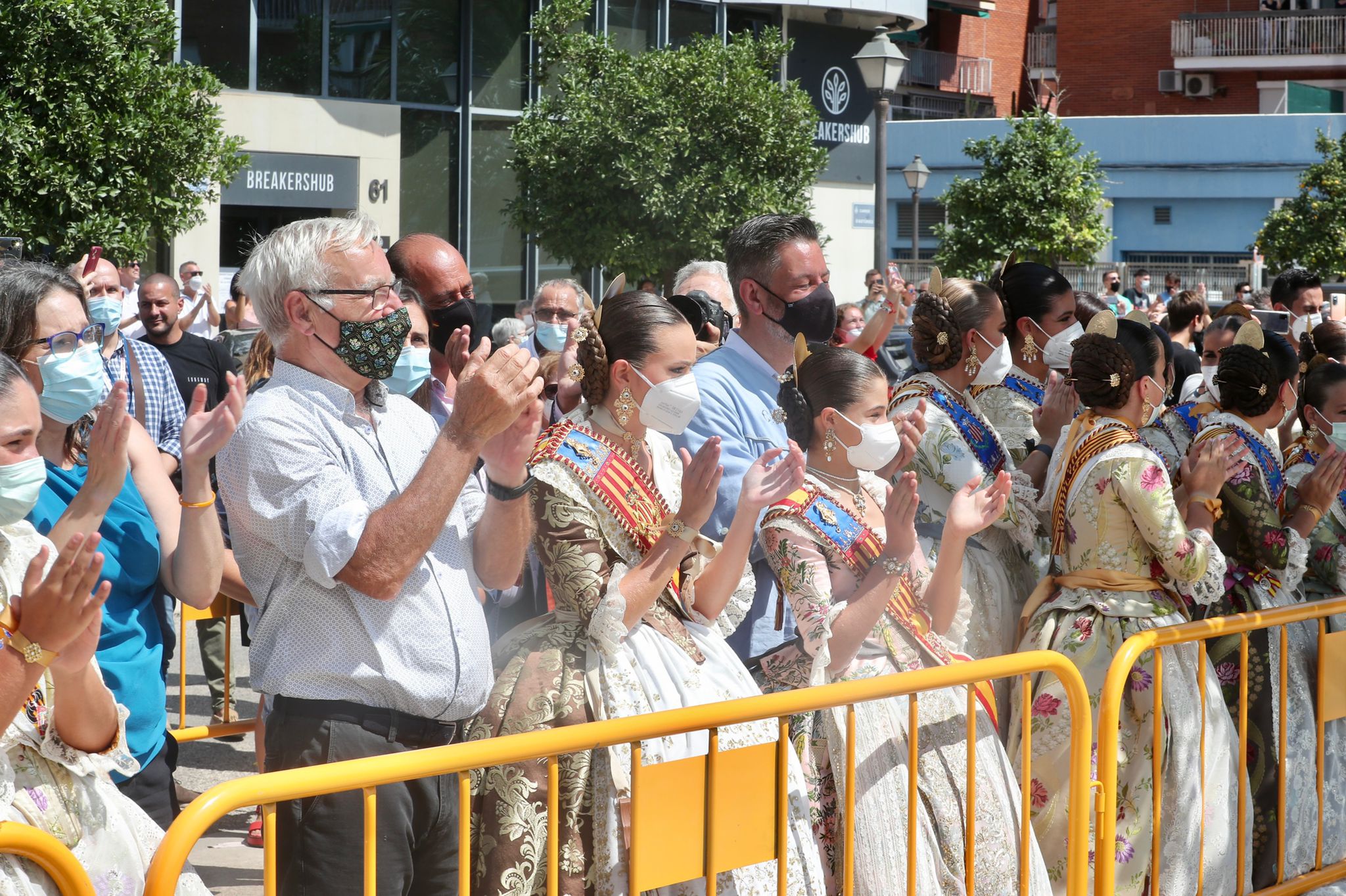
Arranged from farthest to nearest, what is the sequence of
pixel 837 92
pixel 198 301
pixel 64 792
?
pixel 837 92 < pixel 198 301 < pixel 64 792

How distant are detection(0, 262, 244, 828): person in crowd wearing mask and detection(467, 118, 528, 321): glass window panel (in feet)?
57.9

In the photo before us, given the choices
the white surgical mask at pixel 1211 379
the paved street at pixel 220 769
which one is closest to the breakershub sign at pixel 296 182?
the paved street at pixel 220 769

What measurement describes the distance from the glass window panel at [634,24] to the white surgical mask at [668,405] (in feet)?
65.0

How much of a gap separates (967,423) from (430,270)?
1.84m

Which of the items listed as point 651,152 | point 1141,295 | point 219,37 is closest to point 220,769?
point 651,152

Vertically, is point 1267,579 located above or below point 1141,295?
below

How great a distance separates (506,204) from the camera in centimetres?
2106

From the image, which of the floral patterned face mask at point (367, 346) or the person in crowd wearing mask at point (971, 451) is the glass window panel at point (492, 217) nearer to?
the person in crowd wearing mask at point (971, 451)

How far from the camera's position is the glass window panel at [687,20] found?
→ 77.7ft

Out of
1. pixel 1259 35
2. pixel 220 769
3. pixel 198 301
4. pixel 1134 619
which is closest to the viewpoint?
pixel 1134 619

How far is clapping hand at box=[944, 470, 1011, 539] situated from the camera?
143 inches

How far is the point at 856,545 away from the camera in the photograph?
3.76 metres

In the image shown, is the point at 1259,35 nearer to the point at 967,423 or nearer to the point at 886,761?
the point at 967,423

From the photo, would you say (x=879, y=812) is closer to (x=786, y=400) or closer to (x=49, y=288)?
(x=786, y=400)
